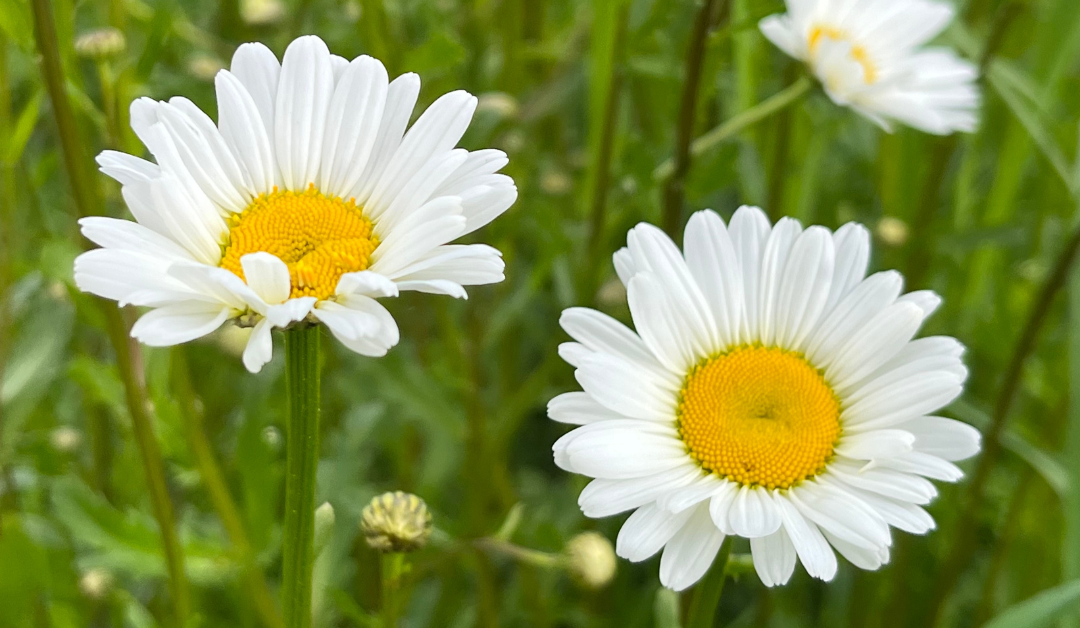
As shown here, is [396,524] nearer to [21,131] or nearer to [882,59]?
[21,131]

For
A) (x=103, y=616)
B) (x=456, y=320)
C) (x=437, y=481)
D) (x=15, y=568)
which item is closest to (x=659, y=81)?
(x=456, y=320)

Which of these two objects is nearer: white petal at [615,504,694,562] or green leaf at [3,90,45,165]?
white petal at [615,504,694,562]

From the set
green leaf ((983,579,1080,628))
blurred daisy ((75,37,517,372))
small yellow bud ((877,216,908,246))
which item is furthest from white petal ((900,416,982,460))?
small yellow bud ((877,216,908,246))

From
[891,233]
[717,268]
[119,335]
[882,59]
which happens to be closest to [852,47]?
[882,59]

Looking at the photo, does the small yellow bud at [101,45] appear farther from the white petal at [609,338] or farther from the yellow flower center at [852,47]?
the yellow flower center at [852,47]

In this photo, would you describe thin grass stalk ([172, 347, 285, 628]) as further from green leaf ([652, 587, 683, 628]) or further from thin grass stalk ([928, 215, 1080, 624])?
thin grass stalk ([928, 215, 1080, 624])

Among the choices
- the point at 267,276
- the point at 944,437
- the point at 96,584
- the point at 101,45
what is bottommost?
the point at 96,584

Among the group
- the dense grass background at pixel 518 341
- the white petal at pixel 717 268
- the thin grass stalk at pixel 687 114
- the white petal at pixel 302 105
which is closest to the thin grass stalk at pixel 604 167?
the dense grass background at pixel 518 341
